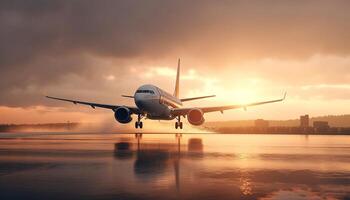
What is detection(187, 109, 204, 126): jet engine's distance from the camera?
6462 centimetres

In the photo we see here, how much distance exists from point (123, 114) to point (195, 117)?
1131 centimetres

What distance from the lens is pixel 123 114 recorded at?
65188mm

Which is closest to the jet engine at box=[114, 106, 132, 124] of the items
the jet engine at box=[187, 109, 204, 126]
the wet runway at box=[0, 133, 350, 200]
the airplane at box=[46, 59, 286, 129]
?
the airplane at box=[46, 59, 286, 129]

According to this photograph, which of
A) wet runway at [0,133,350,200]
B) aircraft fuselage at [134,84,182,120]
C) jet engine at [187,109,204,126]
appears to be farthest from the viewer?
jet engine at [187,109,204,126]

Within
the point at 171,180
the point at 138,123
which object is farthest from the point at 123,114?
the point at 171,180

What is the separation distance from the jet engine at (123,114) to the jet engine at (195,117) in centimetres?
943

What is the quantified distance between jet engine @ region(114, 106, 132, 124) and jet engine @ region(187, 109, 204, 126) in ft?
30.9

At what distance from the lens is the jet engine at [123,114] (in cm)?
6500

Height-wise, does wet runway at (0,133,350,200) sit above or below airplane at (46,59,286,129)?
below

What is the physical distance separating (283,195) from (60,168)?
12009 mm

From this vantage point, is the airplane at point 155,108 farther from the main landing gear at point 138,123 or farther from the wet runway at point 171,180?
the wet runway at point 171,180

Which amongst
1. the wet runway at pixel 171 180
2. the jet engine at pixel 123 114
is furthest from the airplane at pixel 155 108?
the wet runway at pixel 171 180

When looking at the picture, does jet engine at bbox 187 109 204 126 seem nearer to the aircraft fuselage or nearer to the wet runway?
the aircraft fuselage

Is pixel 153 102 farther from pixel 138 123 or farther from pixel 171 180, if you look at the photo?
pixel 171 180
